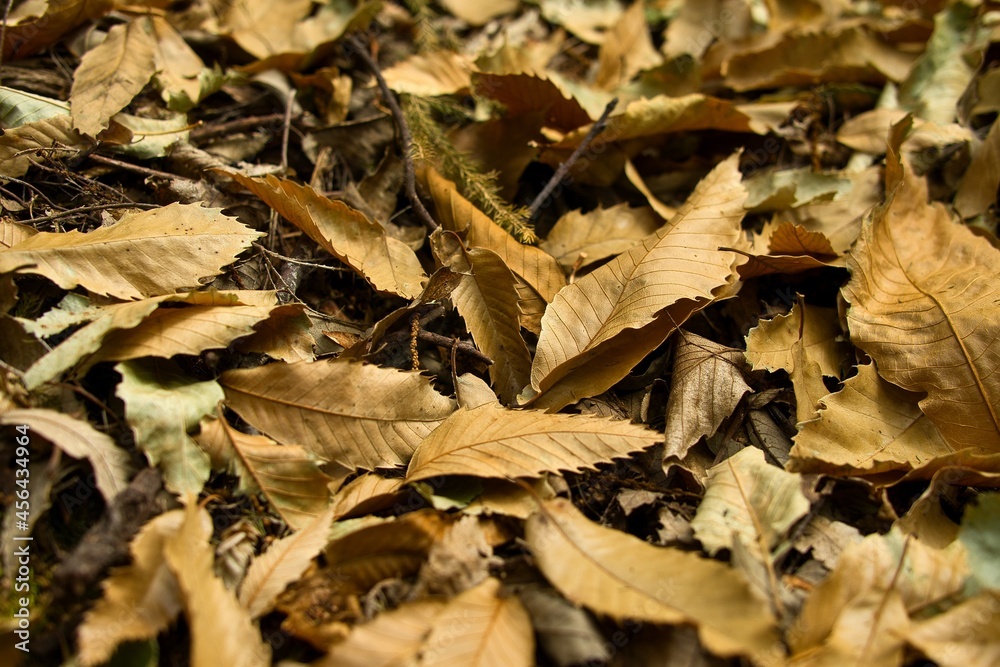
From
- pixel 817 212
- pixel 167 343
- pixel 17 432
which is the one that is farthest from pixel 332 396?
pixel 817 212

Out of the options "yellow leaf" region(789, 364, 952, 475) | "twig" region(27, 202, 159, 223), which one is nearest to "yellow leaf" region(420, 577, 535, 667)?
"yellow leaf" region(789, 364, 952, 475)

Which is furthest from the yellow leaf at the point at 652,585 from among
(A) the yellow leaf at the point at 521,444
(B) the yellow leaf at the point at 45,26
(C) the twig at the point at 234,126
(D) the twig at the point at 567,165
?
(B) the yellow leaf at the point at 45,26

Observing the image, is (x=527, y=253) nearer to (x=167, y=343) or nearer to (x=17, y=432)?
(x=167, y=343)

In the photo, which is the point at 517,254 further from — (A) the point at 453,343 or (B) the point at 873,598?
(B) the point at 873,598

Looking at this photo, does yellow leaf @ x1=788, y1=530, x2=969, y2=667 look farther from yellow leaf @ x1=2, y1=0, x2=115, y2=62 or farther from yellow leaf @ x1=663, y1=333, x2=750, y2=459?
yellow leaf @ x1=2, y1=0, x2=115, y2=62

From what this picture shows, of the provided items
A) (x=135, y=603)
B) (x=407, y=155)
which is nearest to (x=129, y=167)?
(x=407, y=155)

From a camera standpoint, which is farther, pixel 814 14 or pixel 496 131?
pixel 814 14

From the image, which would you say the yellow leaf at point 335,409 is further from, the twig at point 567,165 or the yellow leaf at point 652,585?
the twig at point 567,165
